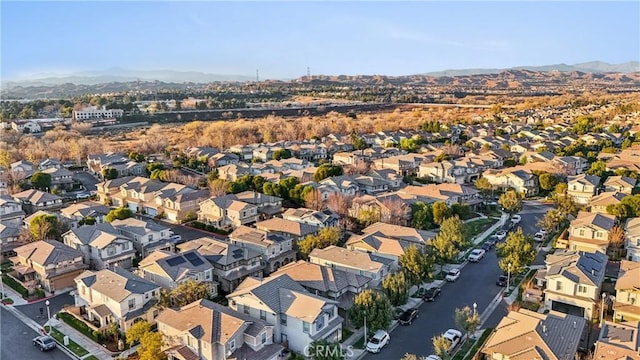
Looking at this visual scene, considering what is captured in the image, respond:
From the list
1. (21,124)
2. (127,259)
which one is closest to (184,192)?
(127,259)

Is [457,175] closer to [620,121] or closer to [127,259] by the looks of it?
[127,259]

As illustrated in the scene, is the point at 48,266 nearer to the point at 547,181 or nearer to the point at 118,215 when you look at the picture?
the point at 118,215

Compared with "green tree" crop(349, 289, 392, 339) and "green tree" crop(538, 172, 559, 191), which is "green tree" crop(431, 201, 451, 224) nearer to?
"green tree" crop(349, 289, 392, 339)

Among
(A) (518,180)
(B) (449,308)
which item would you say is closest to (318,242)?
(B) (449,308)

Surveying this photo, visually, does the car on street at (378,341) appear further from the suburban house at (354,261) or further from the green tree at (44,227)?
the green tree at (44,227)

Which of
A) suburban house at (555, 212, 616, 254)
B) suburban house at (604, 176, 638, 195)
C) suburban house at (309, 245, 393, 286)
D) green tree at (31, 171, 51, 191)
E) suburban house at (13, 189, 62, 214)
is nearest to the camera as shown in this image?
suburban house at (309, 245, 393, 286)

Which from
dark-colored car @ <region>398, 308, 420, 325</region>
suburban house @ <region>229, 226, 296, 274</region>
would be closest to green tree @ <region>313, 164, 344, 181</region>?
suburban house @ <region>229, 226, 296, 274</region>

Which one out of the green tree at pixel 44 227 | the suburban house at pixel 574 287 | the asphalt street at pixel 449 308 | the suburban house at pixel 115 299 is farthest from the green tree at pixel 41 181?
the suburban house at pixel 574 287
